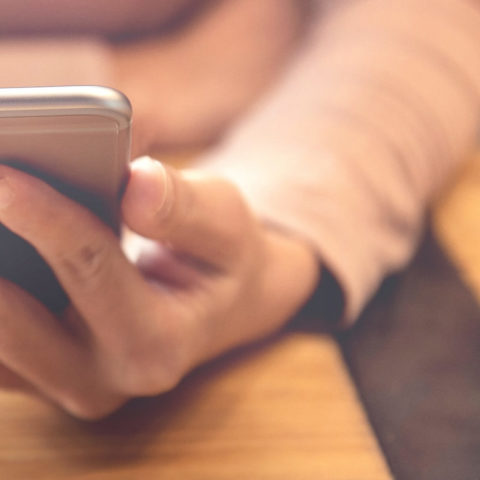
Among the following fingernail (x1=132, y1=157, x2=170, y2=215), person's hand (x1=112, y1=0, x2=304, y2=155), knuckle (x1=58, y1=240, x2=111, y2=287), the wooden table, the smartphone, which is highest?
Answer: the smartphone

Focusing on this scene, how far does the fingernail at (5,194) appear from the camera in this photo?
0.54ft

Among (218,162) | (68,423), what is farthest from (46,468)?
(218,162)

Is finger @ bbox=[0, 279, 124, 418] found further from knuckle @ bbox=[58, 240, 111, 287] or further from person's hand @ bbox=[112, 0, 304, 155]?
person's hand @ bbox=[112, 0, 304, 155]

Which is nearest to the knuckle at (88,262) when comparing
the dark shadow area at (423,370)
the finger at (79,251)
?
the finger at (79,251)

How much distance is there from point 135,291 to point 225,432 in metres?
0.06

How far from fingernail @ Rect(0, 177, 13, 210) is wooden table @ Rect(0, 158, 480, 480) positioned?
88 mm

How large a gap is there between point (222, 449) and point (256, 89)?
312 mm

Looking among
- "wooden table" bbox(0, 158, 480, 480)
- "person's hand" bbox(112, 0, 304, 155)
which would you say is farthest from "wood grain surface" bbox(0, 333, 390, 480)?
"person's hand" bbox(112, 0, 304, 155)

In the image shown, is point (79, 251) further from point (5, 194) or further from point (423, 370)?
point (423, 370)

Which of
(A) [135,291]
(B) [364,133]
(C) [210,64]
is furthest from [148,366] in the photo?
(C) [210,64]

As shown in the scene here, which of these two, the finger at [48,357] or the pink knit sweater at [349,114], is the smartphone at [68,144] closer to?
the finger at [48,357]

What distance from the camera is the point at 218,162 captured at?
1.18 ft

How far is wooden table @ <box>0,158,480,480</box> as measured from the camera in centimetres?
21

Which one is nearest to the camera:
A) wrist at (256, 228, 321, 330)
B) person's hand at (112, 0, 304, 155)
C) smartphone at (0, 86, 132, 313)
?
smartphone at (0, 86, 132, 313)
